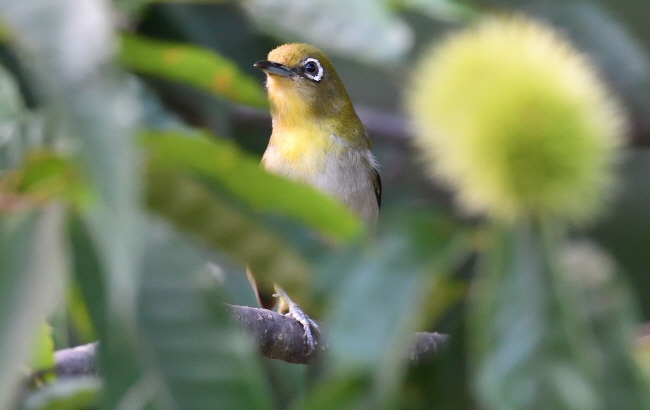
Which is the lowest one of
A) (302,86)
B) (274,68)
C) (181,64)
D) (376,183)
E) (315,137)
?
(376,183)

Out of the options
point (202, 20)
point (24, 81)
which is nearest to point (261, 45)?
point (202, 20)

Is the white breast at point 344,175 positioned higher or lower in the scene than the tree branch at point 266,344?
lower

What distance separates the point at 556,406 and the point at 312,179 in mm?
2733

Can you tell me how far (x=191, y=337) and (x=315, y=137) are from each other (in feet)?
9.01

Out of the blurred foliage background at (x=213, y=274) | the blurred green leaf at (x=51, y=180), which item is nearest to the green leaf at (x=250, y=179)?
the blurred foliage background at (x=213, y=274)

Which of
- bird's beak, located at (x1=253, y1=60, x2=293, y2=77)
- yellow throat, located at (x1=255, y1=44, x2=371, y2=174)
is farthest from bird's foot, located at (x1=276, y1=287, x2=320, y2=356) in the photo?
bird's beak, located at (x1=253, y1=60, x2=293, y2=77)

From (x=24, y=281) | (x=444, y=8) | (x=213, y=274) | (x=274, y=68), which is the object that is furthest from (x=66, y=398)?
(x=274, y=68)

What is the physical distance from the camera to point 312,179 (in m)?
3.62

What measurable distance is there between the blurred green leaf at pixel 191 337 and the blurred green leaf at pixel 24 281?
→ 0.42 ft

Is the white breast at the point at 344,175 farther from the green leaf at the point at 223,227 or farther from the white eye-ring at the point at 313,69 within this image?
the green leaf at the point at 223,227

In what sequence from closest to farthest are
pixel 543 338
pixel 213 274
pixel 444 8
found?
pixel 543 338
pixel 213 274
pixel 444 8

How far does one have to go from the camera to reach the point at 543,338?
93 centimetres

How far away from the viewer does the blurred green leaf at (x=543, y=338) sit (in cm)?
90

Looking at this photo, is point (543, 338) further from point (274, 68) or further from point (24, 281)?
point (274, 68)
